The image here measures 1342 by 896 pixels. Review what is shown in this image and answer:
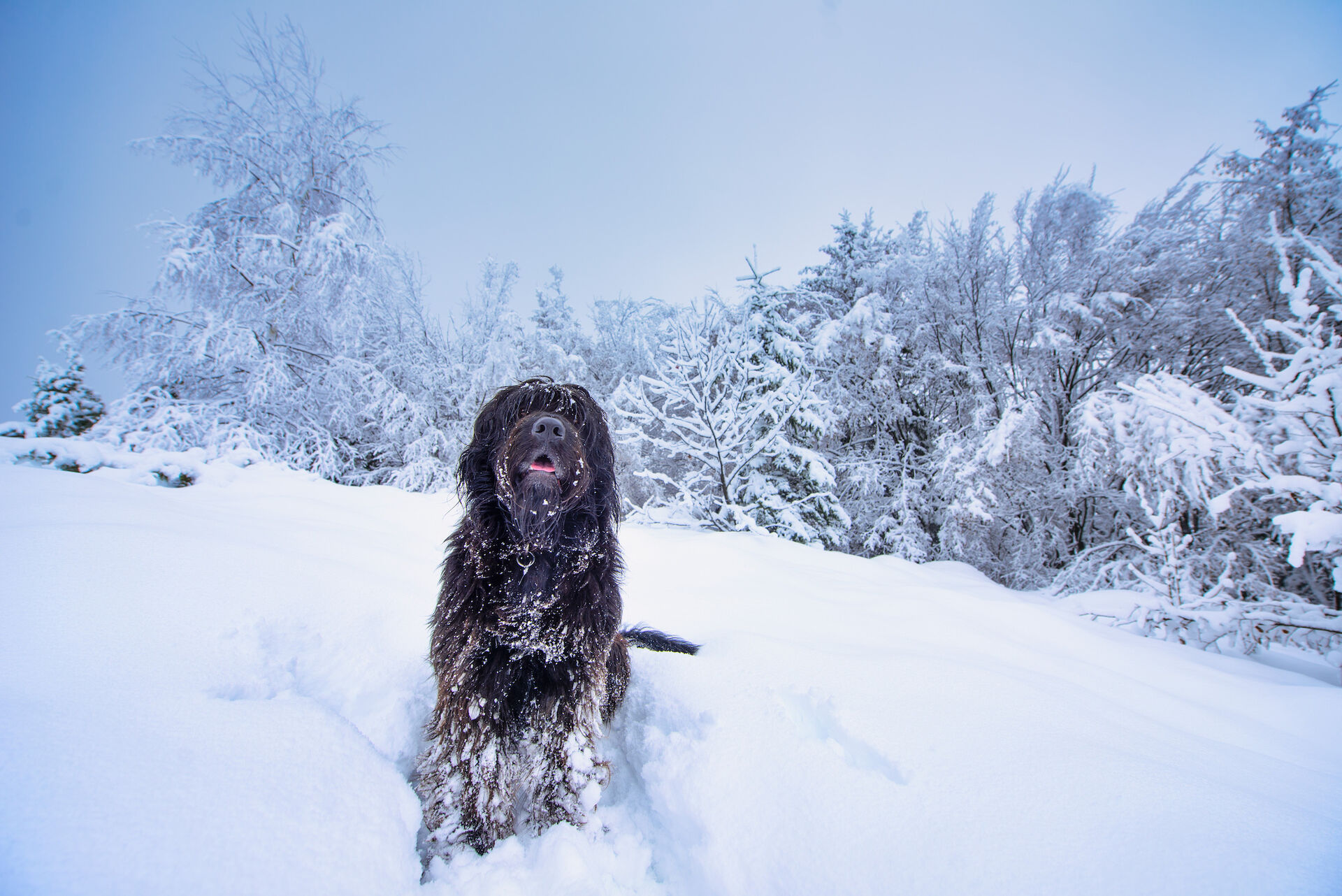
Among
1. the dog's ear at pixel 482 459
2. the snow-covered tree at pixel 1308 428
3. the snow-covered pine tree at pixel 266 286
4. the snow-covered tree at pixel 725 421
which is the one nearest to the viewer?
the dog's ear at pixel 482 459

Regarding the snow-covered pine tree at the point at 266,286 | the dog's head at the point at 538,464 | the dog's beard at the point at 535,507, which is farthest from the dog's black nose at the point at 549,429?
the snow-covered pine tree at the point at 266,286

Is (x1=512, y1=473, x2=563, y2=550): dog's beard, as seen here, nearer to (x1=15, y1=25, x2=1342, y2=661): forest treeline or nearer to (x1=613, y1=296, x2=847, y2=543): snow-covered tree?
(x1=15, y1=25, x2=1342, y2=661): forest treeline

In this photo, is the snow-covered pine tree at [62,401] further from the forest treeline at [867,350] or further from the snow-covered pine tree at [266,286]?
the forest treeline at [867,350]

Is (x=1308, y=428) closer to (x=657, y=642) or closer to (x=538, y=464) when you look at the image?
(x=657, y=642)

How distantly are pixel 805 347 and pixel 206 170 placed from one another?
39.4 feet

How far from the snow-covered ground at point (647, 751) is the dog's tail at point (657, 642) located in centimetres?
12

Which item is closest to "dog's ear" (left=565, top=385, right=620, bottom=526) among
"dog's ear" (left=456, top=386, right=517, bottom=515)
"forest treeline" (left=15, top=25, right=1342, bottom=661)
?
"dog's ear" (left=456, top=386, right=517, bottom=515)

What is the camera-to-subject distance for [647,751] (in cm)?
186

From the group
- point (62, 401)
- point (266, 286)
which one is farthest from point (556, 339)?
point (62, 401)

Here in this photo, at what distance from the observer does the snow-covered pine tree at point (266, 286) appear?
8.16m

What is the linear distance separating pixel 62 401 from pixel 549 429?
84.2 ft

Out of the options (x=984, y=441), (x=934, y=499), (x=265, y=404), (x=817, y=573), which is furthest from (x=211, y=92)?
(x=934, y=499)

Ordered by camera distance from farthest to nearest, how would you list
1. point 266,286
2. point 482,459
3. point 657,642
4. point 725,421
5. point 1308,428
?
point 266,286 → point 725,421 → point 1308,428 → point 657,642 → point 482,459

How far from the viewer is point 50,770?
3.25 ft
